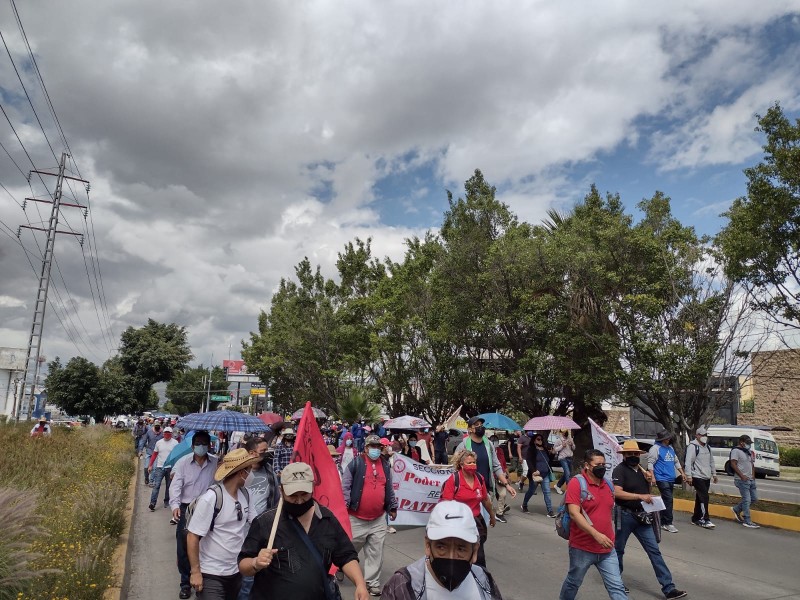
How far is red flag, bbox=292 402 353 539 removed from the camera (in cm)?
490

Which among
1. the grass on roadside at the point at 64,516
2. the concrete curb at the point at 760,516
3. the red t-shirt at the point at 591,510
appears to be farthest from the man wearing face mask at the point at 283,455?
the concrete curb at the point at 760,516

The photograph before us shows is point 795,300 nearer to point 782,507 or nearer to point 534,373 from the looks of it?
point 782,507

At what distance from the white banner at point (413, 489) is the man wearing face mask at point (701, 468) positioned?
555 cm

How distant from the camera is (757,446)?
24.0 m

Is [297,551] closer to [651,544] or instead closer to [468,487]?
[468,487]

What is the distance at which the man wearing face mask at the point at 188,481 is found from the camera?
6.41 metres

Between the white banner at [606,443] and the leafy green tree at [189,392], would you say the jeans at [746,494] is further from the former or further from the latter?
the leafy green tree at [189,392]

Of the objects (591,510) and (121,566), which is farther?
(121,566)

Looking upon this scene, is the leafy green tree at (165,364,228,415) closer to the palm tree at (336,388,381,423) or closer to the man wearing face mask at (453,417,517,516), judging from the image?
the palm tree at (336,388,381,423)

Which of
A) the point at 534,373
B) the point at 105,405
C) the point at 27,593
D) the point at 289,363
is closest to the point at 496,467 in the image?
the point at 27,593

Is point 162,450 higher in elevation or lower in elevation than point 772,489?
higher

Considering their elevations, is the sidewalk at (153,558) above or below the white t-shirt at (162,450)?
below

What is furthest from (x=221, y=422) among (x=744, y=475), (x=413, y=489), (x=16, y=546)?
(x=744, y=475)

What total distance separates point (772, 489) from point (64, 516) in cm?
2053
